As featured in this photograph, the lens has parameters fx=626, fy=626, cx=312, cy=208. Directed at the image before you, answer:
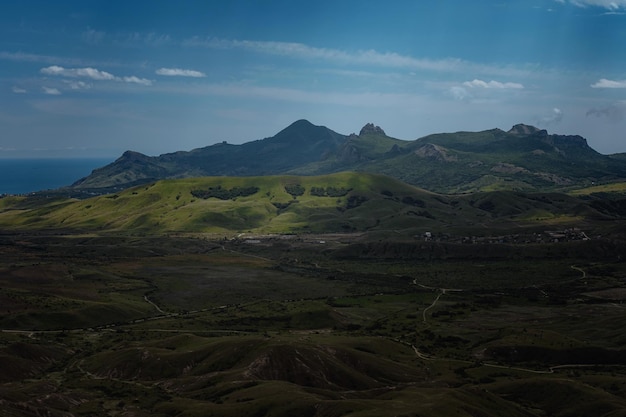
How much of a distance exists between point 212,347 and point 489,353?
73.9 m

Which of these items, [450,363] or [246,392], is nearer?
[246,392]

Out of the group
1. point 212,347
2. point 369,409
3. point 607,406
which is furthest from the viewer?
point 212,347

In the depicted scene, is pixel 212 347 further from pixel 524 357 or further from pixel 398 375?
pixel 524 357

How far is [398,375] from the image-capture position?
14462cm

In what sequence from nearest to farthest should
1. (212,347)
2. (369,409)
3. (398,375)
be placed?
(369,409) < (398,375) < (212,347)

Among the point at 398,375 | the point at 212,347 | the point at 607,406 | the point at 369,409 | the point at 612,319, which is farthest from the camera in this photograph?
the point at 612,319

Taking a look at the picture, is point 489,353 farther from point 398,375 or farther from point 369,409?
point 369,409

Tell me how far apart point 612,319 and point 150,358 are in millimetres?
134369

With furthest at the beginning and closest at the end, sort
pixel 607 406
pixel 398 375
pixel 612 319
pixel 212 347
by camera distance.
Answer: pixel 612 319 → pixel 212 347 → pixel 398 375 → pixel 607 406

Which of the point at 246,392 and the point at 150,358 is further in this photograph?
the point at 150,358

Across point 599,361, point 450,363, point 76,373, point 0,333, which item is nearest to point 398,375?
point 450,363

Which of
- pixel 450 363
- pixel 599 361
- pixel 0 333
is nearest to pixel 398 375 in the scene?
pixel 450 363

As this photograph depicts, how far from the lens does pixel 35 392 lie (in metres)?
120

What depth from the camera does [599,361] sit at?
528 feet
